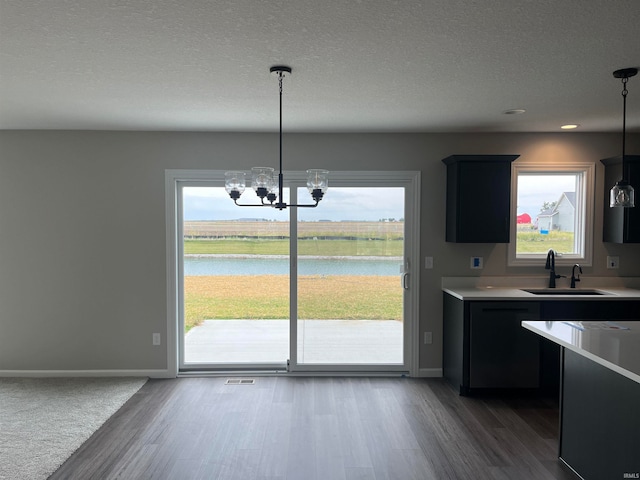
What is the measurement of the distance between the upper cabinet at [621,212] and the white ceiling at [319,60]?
50 cm

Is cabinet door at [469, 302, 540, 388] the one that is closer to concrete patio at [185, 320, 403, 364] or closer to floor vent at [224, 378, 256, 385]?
concrete patio at [185, 320, 403, 364]

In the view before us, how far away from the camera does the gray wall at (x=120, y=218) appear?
416cm

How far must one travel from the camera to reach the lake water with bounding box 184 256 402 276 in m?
4.38

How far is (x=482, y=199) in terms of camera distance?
13.1ft

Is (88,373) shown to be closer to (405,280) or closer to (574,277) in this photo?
(405,280)

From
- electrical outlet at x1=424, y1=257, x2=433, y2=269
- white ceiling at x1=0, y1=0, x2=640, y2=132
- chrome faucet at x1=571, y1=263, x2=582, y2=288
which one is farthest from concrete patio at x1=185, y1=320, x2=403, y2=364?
white ceiling at x1=0, y1=0, x2=640, y2=132

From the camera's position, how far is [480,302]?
374cm

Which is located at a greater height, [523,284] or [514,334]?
[523,284]

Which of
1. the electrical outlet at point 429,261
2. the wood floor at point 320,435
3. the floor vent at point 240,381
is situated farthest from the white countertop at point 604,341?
the floor vent at point 240,381

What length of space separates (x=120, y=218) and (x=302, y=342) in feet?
7.14

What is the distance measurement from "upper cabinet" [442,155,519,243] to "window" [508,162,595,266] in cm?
38

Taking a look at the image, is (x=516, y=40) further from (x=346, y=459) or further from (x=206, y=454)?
(x=206, y=454)

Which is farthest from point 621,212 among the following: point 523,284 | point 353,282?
point 353,282

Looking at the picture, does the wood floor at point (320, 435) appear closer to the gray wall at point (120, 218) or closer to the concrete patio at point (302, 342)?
the concrete patio at point (302, 342)
